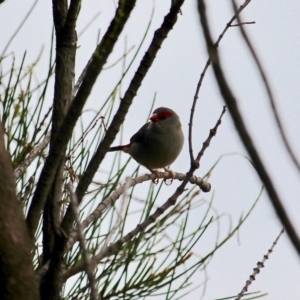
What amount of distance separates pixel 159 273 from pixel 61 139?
998 mm

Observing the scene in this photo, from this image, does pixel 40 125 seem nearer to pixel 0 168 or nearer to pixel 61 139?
pixel 61 139

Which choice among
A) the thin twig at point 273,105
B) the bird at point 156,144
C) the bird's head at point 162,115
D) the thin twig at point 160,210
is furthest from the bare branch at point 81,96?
the bird's head at point 162,115

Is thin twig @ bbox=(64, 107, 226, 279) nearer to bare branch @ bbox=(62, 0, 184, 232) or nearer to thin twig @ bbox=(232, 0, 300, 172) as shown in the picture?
bare branch @ bbox=(62, 0, 184, 232)

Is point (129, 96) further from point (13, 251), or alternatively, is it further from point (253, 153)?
point (253, 153)

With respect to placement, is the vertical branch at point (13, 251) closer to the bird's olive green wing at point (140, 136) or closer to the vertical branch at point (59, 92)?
the vertical branch at point (59, 92)

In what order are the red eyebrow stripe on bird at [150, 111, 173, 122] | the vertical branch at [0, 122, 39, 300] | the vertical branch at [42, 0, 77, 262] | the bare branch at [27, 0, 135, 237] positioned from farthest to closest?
the red eyebrow stripe on bird at [150, 111, 173, 122]
the vertical branch at [42, 0, 77, 262]
the bare branch at [27, 0, 135, 237]
the vertical branch at [0, 122, 39, 300]

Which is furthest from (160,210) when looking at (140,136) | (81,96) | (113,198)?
(140,136)

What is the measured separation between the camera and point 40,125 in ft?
9.34

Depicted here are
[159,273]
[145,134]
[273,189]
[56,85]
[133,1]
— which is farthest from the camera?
[145,134]

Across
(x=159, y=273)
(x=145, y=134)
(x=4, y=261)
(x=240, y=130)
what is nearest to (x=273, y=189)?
(x=240, y=130)

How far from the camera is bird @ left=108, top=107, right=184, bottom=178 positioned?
5.59 m

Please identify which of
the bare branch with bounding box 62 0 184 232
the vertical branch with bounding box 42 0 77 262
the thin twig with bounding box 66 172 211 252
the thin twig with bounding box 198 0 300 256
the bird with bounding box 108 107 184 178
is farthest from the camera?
the bird with bounding box 108 107 184 178

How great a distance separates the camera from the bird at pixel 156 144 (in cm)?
559

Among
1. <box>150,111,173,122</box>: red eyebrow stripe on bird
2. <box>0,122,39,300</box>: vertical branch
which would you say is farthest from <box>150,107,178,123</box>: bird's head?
<box>0,122,39,300</box>: vertical branch
